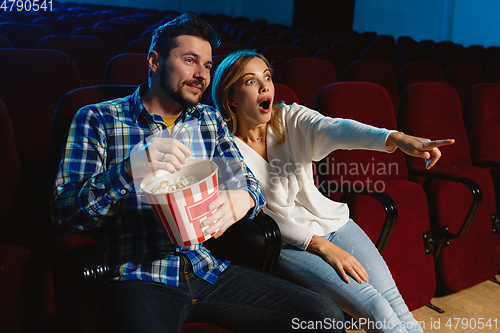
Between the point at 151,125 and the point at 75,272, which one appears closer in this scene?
the point at 75,272

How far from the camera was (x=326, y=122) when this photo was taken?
1.01 metres

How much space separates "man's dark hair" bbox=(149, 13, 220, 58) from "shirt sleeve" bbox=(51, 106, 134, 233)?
0.68ft

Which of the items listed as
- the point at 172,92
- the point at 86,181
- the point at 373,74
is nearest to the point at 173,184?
the point at 86,181

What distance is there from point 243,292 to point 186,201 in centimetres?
30

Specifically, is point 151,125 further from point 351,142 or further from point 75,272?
point 351,142

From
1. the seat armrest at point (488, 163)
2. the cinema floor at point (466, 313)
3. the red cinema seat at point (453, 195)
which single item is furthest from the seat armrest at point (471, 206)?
the seat armrest at point (488, 163)

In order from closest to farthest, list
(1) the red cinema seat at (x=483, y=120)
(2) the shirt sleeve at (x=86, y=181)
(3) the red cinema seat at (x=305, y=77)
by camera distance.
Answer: (2) the shirt sleeve at (x=86, y=181)
(1) the red cinema seat at (x=483, y=120)
(3) the red cinema seat at (x=305, y=77)

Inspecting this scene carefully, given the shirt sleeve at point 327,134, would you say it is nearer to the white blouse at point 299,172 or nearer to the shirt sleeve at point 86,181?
the white blouse at point 299,172

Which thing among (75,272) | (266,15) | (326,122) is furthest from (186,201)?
(266,15)

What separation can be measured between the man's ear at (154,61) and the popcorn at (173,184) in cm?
35

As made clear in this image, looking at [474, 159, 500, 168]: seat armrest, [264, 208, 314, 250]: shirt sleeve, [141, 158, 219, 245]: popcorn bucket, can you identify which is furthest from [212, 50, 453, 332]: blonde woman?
[474, 159, 500, 168]: seat armrest

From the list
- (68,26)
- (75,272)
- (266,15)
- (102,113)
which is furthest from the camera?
(266,15)

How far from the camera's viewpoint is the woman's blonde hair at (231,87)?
3.42ft

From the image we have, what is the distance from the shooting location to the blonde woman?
2.94 ft
